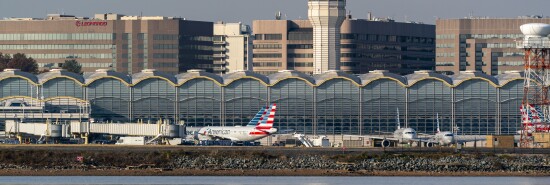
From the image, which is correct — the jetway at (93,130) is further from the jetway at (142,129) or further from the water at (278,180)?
the water at (278,180)

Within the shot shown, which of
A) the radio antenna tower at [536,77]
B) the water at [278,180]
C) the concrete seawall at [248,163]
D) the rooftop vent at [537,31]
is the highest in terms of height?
the rooftop vent at [537,31]

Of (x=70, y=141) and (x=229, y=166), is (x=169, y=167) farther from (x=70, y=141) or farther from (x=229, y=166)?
(x=70, y=141)

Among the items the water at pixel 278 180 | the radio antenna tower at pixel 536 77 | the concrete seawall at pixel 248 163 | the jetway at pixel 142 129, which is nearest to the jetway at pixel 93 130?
the jetway at pixel 142 129

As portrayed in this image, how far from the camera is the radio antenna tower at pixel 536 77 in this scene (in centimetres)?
18588

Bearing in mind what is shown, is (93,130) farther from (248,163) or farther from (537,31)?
(248,163)

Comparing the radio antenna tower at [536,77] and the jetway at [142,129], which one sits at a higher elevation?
the radio antenna tower at [536,77]

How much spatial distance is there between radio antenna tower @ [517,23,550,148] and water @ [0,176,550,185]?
4273cm

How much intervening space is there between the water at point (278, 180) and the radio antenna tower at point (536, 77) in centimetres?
4273

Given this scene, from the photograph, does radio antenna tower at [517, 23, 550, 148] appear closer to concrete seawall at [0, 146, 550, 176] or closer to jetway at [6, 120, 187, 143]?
concrete seawall at [0, 146, 550, 176]

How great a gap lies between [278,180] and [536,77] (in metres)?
59.8

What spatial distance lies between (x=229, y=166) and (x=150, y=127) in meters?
47.4

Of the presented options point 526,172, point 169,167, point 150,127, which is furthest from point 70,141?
point 526,172

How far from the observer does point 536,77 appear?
191 m

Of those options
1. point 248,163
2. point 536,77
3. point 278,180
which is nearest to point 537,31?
point 536,77
